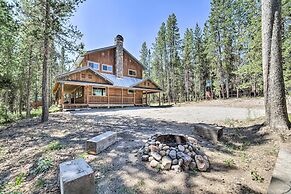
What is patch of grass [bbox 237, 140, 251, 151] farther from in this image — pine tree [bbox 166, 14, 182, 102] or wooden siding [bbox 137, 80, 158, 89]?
pine tree [bbox 166, 14, 182, 102]

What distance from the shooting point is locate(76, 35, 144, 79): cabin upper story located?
19.0 m

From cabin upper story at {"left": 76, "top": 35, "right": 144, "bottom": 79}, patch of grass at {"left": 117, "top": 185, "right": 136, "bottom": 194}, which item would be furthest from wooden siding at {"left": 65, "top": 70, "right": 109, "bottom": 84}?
patch of grass at {"left": 117, "top": 185, "right": 136, "bottom": 194}

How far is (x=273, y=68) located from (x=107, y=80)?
15.0 meters

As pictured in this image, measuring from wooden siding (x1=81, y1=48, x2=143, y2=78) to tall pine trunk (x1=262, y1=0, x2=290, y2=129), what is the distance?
17.6m

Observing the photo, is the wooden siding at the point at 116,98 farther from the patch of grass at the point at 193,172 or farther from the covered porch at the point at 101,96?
the patch of grass at the point at 193,172

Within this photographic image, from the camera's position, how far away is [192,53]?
3059cm

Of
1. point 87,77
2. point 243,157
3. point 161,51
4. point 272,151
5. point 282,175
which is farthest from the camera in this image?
point 161,51

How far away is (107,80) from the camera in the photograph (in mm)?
17188

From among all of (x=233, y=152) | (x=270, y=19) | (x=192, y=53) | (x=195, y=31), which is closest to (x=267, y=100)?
(x=233, y=152)

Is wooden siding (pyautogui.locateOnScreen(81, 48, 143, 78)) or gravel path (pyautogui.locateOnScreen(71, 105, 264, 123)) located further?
wooden siding (pyautogui.locateOnScreen(81, 48, 143, 78))

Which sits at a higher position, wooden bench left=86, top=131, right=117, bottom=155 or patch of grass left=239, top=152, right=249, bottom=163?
wooden bench left=86, top=131, right=117, bottom=155

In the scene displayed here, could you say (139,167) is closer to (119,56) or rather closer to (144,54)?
(119,56)

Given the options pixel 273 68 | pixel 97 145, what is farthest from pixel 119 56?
pixel 97 145

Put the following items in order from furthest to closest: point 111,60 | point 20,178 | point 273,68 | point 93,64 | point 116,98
Answer: point 111,60
point 116,98
point 93,64
point 273,68
point 20,178
